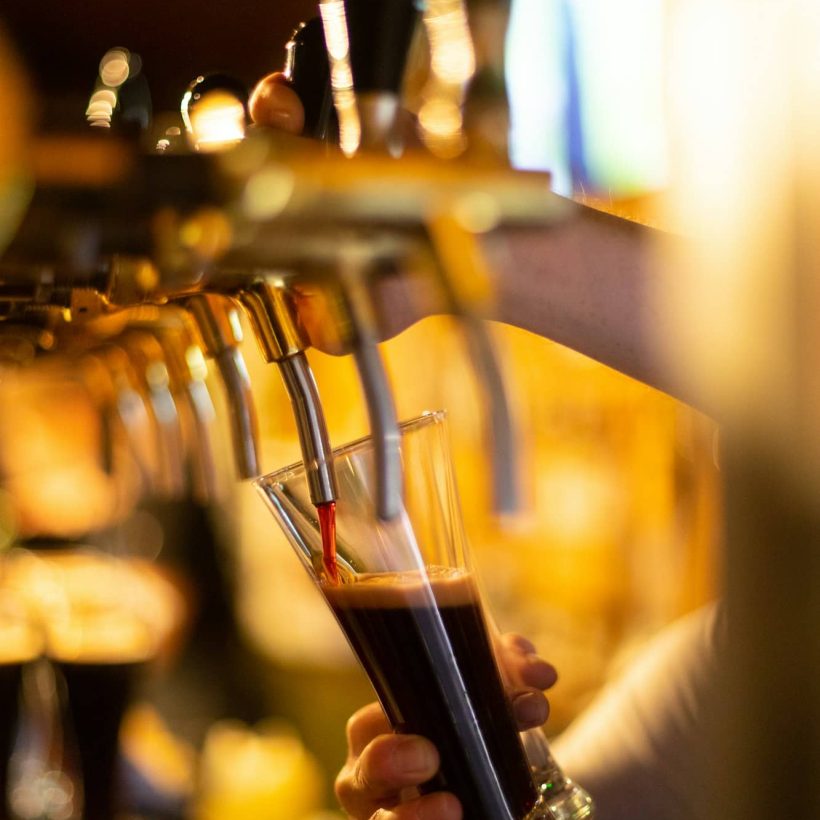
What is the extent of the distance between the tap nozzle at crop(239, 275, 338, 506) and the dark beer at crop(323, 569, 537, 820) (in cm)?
10

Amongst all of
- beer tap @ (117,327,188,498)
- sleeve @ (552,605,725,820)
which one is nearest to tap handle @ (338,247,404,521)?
beer tap @ (117,327,188,498)

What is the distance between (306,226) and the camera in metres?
0.44

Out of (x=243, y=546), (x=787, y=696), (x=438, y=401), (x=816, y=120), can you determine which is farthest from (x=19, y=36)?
(x=243, y=546)

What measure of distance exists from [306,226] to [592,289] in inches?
12.6

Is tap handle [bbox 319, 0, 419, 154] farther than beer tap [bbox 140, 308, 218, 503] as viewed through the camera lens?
No

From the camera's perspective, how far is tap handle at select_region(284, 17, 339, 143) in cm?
54

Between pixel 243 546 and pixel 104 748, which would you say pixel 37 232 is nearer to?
pixel 104 748

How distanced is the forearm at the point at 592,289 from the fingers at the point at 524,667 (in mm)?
215

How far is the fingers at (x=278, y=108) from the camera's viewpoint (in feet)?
1.77

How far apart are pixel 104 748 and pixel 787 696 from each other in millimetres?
954

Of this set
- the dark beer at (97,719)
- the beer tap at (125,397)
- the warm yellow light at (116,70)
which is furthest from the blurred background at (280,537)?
the warm yellow light at (116,70)

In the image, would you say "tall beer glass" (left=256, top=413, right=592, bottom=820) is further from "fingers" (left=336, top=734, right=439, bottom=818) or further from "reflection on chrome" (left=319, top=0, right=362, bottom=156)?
"reflection on chrome" (left=319, top=0, right=362, bottom=156)

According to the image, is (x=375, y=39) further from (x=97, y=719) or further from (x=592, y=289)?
(x=97, y=719)

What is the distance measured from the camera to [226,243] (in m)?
0.44
